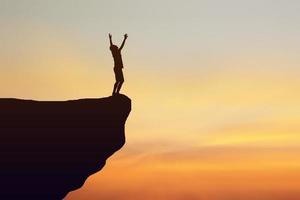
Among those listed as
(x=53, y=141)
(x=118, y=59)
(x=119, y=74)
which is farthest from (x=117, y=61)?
(x=53, y=141)

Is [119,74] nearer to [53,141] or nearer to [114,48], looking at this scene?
[114,48]

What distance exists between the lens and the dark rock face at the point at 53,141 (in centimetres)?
2392

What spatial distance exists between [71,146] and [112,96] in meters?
3.19

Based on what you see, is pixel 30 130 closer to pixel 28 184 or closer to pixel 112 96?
pixel 28 184

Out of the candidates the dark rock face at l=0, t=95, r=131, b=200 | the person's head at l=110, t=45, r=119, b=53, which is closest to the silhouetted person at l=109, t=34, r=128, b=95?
the person's head at l=110, t=45, r=119, b=53

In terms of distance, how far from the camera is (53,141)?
24.4 m

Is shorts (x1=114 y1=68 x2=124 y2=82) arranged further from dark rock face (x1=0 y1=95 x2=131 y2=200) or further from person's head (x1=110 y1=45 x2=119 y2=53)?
dark rock face (x1=0 y1=95 x2=131 y2=200)

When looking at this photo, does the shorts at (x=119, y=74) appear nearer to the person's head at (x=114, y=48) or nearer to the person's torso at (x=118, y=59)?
the person's torso at (x=118, y=59)

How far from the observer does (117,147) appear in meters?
25.6

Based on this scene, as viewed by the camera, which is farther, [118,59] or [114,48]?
[118,59]

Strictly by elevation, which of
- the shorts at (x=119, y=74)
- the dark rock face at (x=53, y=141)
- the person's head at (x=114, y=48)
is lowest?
the dark rock face at (x=53, y=141)

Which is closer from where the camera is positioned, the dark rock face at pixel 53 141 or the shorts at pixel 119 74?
the shorts at pixel 119 74

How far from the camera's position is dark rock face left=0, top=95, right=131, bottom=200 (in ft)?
78.5

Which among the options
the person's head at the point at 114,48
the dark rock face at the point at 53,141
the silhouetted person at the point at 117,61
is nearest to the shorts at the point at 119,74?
the silhouetted person at the point at 117,61
